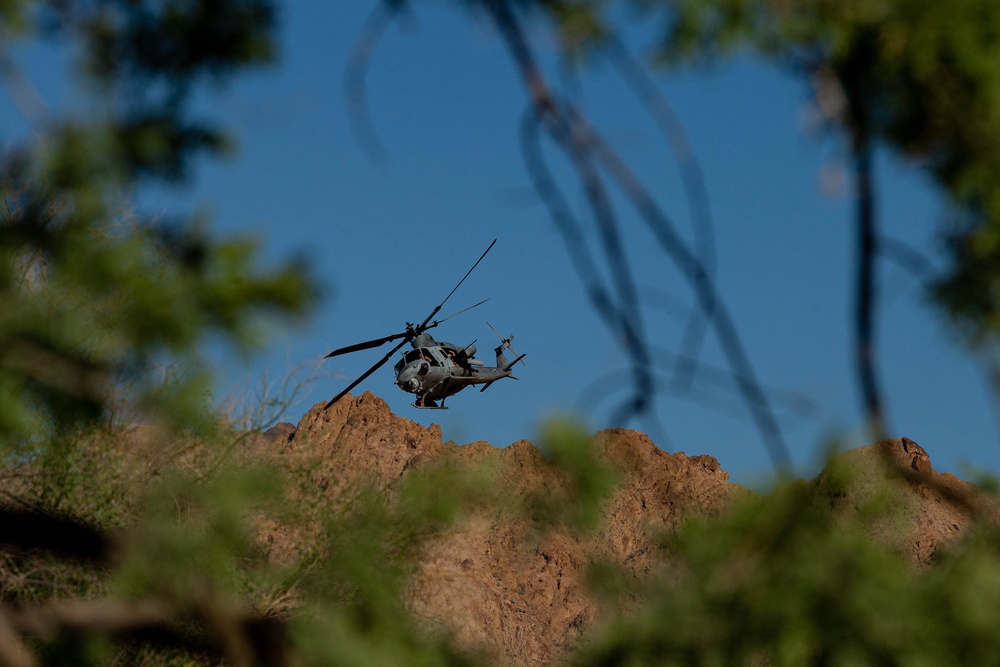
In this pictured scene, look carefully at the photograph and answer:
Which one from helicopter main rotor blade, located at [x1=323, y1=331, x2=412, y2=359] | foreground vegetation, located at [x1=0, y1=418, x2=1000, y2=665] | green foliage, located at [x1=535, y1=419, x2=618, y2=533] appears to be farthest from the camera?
helicopter main rotor blade, located at [x1=323, y1=331, x2=412, y2=359]

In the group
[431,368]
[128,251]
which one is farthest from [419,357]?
[128,251]

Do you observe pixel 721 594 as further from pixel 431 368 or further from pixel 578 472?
pixel 431 368

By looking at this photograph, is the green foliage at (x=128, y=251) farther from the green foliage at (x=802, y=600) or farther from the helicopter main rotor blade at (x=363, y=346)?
the helicopter main rotor blade at (x=363, y=346)

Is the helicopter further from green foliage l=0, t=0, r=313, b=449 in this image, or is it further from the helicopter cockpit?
green foliage l=0, t=0, r=313, b=449

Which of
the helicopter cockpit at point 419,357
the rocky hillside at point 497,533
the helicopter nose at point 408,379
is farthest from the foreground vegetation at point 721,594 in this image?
the helicopter cockpit at point 419,357

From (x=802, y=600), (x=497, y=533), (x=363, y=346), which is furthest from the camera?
(x=497, y=533)

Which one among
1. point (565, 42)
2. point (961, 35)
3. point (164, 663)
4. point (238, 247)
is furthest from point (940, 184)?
point (164, 663)

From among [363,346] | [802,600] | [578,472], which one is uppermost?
[363,346]

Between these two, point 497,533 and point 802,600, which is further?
point 497,533

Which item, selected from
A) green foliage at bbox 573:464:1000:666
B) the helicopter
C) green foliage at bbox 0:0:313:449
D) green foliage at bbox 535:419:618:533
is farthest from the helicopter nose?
green foliage at bbox 535:419:618:533

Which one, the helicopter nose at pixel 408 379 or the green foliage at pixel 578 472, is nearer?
the green foliage at pixel 578 472

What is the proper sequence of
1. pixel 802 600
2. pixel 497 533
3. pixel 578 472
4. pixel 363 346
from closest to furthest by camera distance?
pixel 578 472 → pixel 802 600 → pixel 363 346 → pixel 497 533

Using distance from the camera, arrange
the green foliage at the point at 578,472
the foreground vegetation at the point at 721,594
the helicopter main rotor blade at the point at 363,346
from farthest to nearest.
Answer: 1. the helicopter main rotor blade at the point at 363,346
2. the foreground vegetation at the point at 721,594
3. the green foliage at the point at 578,472

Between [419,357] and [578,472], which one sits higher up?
[419,357]
